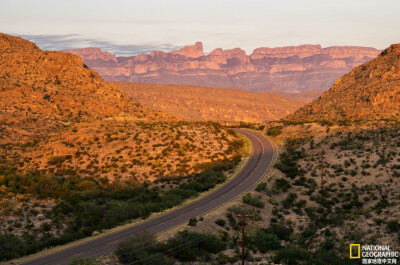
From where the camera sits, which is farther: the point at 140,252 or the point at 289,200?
the point at 289,200

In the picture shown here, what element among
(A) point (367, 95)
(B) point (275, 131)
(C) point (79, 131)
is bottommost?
(B) point (275, 131)

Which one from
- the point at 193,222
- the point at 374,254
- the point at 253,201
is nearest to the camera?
the point at 374,254

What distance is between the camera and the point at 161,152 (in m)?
62.3

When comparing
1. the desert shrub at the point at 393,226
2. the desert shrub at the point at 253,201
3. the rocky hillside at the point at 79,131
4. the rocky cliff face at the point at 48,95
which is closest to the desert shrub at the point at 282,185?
the desert shrub at the point at 253,201

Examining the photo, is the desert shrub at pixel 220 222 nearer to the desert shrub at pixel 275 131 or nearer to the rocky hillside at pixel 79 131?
the rocky hillside at pixel 79 131

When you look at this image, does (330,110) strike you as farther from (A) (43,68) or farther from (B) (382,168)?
(A) (43,68)

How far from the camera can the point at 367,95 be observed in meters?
112

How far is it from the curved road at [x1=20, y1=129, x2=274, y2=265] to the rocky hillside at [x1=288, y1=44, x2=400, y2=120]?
171 ft

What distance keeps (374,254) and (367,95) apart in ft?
328

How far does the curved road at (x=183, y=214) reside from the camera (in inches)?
1082

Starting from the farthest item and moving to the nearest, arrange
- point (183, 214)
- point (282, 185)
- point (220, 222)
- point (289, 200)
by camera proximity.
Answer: point (282, 185), point (289, 200), point (183, 214), point (220, 222)

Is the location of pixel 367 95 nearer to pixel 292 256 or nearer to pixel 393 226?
pixel 393 226

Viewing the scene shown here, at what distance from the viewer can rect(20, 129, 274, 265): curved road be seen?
2748cm

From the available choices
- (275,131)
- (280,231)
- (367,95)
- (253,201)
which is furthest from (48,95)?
(367,95)
